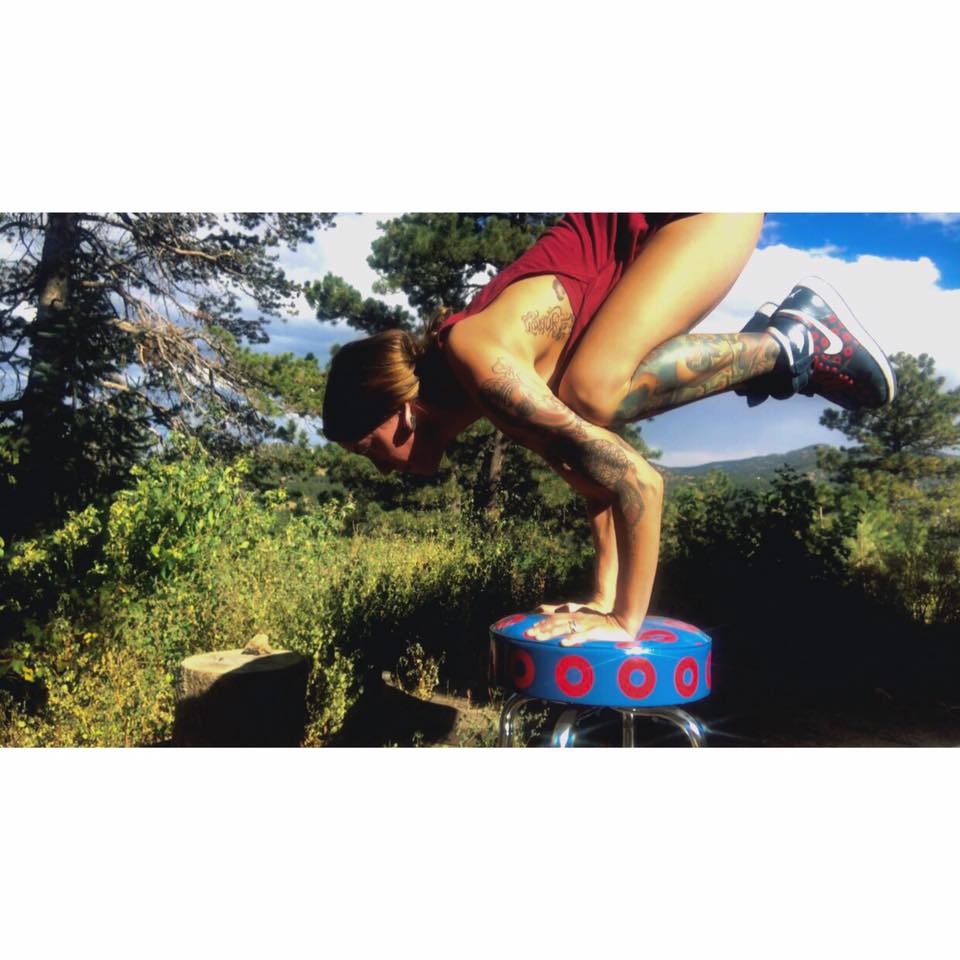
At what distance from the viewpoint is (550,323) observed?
6.42ft

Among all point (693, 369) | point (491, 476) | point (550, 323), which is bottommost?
point (491, 476)

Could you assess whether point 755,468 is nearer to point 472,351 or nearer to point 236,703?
point 472,351

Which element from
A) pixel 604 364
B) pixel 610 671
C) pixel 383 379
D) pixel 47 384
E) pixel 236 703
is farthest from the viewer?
pixel 47 384

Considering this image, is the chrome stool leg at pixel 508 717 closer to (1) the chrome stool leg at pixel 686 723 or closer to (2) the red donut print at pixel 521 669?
(2) the red donut print at pixel 521 669

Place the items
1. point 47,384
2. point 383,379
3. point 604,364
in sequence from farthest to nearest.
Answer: point 47,384, point 383,379, point 604,364

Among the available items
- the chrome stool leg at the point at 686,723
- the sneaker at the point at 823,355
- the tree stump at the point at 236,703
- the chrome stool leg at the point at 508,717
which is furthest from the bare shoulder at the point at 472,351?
the tree stump at the point at 236,703

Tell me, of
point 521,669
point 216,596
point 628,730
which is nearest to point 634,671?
point 521,669

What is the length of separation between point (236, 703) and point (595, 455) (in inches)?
63.7

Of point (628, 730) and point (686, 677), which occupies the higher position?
point (686, 677)

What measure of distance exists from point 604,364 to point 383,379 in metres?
0.61

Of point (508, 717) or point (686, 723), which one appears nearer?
point (686, 723)

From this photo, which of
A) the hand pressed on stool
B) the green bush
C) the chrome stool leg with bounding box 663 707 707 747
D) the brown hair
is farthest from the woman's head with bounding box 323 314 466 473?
the green bush

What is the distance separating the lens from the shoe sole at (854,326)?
82.4 inches

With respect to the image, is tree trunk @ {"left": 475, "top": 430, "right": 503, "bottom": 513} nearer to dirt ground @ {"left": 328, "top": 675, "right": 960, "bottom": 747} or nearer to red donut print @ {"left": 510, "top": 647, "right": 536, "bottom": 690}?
dirt ground @ {"left": 328, "top": 675, "right": 960, "bottom": 747}
